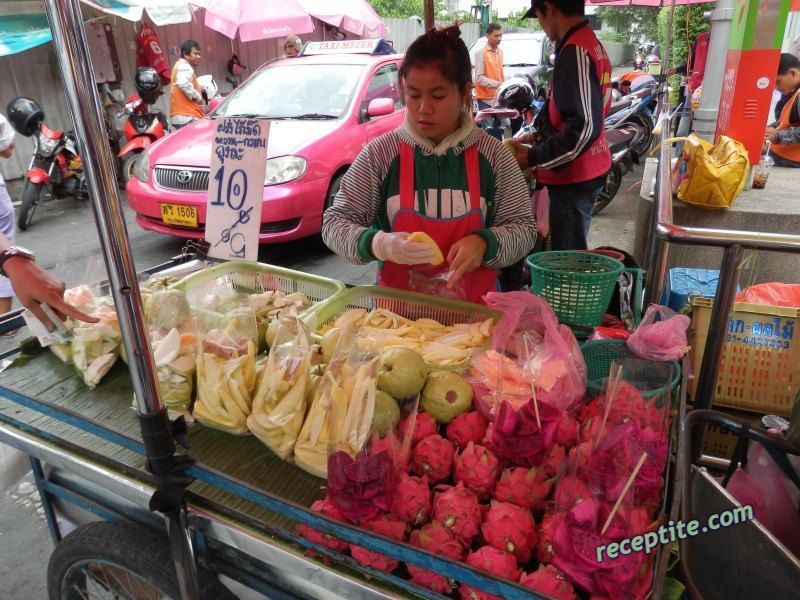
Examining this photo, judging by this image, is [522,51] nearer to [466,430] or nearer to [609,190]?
[609,190]

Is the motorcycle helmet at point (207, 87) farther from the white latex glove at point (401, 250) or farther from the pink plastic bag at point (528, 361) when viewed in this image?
the pink plastic bag at point (528, 361)

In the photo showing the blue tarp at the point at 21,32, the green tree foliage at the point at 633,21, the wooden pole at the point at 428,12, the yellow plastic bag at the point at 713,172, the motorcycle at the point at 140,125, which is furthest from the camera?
the green tree foliage at the point at 633,21

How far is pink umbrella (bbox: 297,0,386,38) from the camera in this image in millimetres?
14023

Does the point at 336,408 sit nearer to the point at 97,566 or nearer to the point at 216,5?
the point at 97,566

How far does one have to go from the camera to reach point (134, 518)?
1.59 meters

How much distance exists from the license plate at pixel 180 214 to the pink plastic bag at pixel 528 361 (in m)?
3.96

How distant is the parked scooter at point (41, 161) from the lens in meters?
6.61

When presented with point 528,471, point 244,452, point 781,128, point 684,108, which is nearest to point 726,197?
point 781,128

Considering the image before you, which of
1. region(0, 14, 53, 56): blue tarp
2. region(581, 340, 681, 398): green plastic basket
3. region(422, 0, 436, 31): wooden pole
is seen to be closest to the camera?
region(581, 340, 681, 398): green plastic basket

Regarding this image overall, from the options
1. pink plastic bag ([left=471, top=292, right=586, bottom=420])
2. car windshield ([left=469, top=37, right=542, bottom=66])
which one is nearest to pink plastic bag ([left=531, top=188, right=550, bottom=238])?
pink plastic bag ([left=471, top=292, right=586, bottom=420])

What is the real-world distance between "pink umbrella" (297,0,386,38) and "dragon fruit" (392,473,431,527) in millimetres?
14748

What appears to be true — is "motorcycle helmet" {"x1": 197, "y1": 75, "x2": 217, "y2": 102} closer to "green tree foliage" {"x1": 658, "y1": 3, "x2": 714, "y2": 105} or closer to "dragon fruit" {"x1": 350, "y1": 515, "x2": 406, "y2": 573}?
"dragon fruit" {"x1": 350, "y1": 515, "x2": 406, "y2": 573}

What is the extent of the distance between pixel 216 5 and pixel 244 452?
11.9 metres

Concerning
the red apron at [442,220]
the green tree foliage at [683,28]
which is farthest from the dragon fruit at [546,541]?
the green tree foliage at [683,28]
